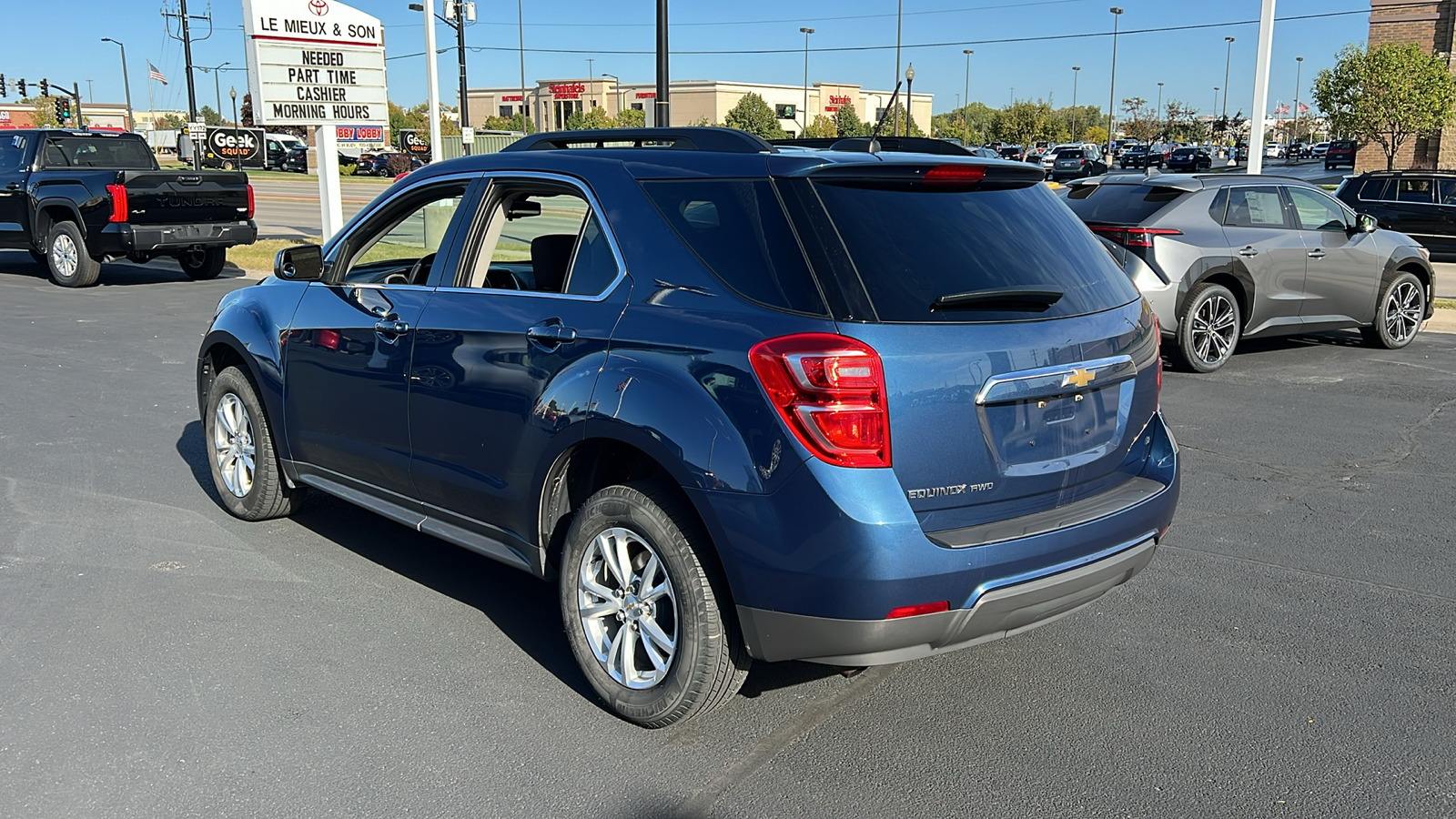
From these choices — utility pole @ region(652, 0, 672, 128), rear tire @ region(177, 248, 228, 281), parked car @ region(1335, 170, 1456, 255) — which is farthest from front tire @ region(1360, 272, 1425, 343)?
rear tire @ region(177, 248, 228, 281)

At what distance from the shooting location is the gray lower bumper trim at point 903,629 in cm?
325

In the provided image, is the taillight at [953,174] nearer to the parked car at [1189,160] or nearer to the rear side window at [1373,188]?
the rear side window at [1373,188]

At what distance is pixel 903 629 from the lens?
10.6ft

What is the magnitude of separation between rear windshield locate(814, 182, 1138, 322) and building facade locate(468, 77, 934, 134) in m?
97.2

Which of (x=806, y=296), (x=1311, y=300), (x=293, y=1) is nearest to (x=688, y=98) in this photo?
(x=293, y=1)

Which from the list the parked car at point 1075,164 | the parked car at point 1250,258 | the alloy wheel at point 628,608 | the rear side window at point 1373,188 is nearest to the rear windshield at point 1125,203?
the parked car at point 1250,258

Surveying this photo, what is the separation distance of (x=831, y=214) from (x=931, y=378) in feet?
1.91

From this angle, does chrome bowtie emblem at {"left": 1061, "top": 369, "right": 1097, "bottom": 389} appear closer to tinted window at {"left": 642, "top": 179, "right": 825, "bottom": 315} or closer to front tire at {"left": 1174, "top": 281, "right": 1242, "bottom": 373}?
tinted window at {"left": 642, "top": 179, "right": 825, "bottom": 315}

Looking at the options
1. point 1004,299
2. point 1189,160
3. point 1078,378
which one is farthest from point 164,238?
point 1189,160

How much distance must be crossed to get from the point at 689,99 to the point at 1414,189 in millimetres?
96148

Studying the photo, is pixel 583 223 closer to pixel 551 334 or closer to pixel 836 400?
pixel 551 334

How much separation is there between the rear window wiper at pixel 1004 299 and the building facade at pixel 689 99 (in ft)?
320

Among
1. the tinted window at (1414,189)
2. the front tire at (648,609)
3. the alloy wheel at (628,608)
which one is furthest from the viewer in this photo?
the tinted window at (1414,189)

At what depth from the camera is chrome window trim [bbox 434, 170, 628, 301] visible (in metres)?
3.79
